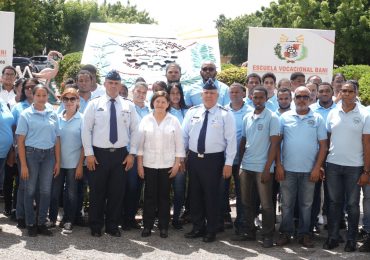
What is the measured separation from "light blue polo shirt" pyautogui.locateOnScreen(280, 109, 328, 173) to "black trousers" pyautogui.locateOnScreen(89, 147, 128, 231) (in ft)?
6.32

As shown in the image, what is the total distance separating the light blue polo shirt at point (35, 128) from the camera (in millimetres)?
6109

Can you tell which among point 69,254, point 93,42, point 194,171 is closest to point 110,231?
point 69,254

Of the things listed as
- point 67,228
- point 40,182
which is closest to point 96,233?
point 67,228

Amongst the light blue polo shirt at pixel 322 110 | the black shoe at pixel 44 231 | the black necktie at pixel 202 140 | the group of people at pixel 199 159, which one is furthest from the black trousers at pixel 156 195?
the light blue polo shirt at pixel 322 110

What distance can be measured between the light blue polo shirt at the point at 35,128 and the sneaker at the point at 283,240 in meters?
2.84

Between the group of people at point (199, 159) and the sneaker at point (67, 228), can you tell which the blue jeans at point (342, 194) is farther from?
the sneaker at point (67, 228)

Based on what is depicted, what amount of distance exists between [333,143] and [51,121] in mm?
3182

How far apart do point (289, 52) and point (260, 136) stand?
18.7 ft

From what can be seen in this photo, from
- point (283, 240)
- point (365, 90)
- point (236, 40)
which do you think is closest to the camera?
point (283, 240)

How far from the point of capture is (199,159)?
627 cm

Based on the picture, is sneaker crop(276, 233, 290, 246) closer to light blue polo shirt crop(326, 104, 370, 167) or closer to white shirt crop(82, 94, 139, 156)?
light blue polo shirt crop(326, 104, 370, 167)

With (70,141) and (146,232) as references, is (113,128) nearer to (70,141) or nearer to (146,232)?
(70,141)

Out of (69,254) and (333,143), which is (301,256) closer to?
(333,143)

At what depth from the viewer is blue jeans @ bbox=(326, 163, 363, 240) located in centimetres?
586
